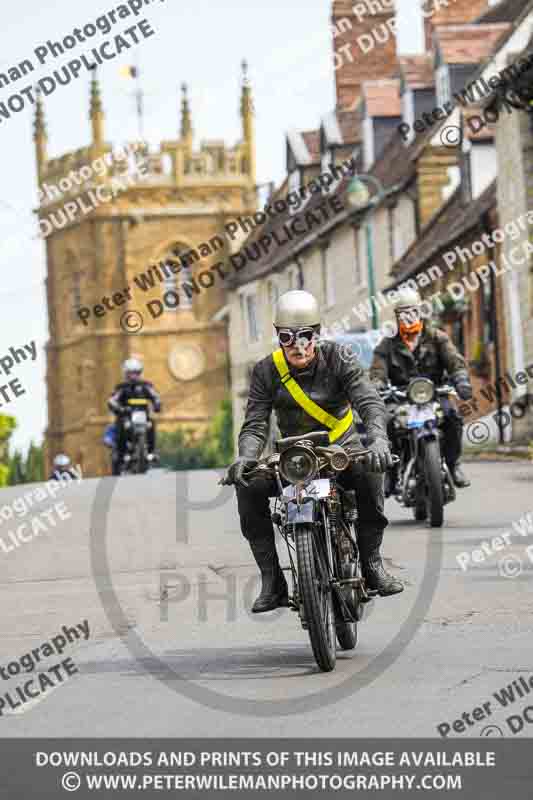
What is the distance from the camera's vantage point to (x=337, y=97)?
204 feet

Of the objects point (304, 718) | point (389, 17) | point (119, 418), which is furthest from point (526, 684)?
point (389, 17)

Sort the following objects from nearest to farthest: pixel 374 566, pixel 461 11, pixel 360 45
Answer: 1. pixel 374 566
2. pixel 461 11
3. pixel 360 45

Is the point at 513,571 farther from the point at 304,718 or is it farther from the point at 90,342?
the point at 90,342

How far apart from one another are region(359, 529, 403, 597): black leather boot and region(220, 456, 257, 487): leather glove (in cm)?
72

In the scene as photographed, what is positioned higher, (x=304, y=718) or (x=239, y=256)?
(x=239, y=256)

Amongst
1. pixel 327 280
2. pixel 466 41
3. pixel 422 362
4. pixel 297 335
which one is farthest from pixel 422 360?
pixel 327 280

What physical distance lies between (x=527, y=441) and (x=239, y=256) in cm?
4223

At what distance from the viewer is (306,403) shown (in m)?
9.03

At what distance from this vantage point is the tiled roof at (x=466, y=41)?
44250 mm

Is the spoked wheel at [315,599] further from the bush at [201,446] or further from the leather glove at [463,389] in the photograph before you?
the bush at [201,446]

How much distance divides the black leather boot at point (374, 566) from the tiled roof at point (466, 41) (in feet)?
118

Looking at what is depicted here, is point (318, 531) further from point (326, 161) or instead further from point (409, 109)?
point (326, 161)

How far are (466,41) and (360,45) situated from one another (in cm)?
1527
